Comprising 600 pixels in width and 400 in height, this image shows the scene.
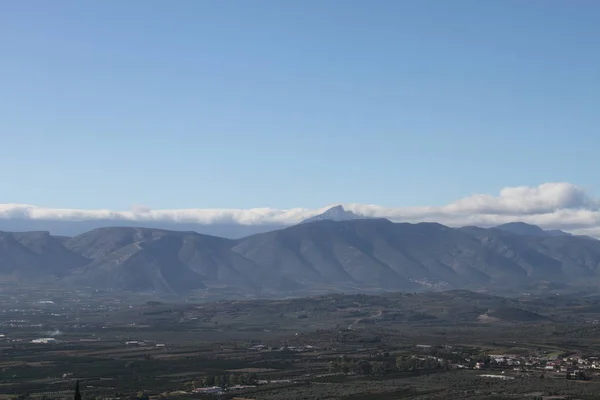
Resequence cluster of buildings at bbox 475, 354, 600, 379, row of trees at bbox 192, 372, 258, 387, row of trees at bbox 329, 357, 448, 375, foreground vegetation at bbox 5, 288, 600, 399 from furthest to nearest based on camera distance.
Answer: row of trees at bbox 329, 357, 448, 375, cluster of buildings at bbox 475, 354, 600, 379, row of trees at bbox 192, 372, 258, 387, foreground vegetation at bbox 5, 288, 600, 399

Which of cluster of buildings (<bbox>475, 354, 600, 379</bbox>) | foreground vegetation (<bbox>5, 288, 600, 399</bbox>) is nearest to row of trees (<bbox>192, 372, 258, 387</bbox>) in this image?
foreground vegetation (<bbox>5, 288, 600, 399</bbox>)

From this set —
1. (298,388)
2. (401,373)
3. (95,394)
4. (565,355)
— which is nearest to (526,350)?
(565,355)

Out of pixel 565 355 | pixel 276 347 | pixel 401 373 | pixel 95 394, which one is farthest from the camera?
pixel 276 347

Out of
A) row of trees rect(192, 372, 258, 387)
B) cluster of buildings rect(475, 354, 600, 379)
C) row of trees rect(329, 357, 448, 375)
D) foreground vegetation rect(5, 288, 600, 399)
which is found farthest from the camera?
row of trees rect(329, 357, 448, 375)

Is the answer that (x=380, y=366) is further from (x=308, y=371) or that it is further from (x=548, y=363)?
(x=548, y=363)

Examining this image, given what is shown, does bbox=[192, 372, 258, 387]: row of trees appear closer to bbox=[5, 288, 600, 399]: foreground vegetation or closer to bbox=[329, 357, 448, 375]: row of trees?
bbox=[5, 288, 600, 399]: foreground vegetation

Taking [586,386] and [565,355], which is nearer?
[586,386]

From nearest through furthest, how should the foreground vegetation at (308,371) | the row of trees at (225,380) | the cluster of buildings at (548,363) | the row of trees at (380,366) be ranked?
the foreground vegetation at (308,371) < the row of trees at (225,380) < the cluster of buildings at (548,363) < the row of trees at (380,366)

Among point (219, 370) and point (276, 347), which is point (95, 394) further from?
point (276, 347)

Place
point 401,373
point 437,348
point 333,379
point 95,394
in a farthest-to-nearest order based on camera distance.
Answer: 1. point 437,348
2. point 401,373
3. point 333,379
4. point 95,394

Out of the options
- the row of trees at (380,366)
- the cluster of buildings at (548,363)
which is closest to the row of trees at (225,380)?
the row of trees at (380,366)

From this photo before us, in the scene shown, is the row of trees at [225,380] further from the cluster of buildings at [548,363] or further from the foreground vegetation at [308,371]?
the cluster of buildings at [548,363]
